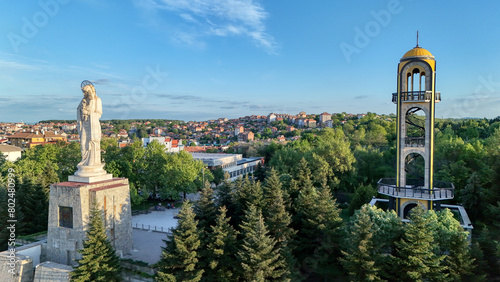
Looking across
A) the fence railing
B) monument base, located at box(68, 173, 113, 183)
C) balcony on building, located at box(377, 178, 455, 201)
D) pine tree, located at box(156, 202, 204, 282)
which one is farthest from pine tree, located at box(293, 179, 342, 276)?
monument base, located at box(68, 173, 113, 183)

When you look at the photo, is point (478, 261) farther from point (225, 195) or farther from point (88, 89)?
point (88, 89)

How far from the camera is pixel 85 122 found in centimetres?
1723

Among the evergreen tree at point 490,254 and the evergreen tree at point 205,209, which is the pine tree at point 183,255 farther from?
the evergreen tree at point 490,254

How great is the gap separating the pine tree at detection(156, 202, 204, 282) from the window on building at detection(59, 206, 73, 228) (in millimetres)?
6660

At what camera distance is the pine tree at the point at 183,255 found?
12570 mm

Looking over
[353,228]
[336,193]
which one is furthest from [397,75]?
[336,193]

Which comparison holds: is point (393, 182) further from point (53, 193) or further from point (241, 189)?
point (53, 193)

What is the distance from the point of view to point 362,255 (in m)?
11.9

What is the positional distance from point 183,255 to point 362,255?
7251 mm

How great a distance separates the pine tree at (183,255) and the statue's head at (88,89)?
29.4 ft

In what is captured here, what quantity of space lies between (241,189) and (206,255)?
4759 mm

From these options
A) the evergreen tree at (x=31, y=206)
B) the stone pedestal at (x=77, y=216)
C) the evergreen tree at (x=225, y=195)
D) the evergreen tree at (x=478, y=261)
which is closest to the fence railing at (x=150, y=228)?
the stone pedestal at (x=77, y=216)

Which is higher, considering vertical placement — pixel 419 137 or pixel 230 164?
pixel 419 137

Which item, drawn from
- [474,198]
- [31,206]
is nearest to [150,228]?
[31,206]
